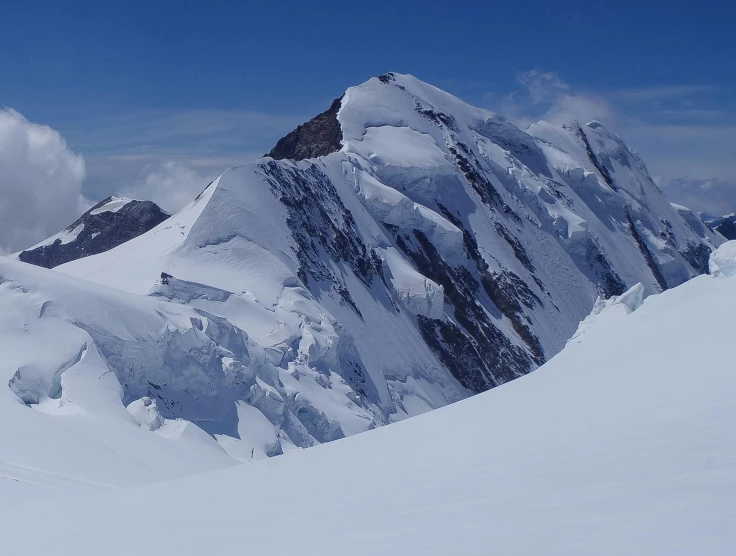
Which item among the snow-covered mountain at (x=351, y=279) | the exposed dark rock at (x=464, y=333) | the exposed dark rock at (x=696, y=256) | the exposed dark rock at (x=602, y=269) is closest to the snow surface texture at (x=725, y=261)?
the snow-covered mountain at (x=351, y=279)

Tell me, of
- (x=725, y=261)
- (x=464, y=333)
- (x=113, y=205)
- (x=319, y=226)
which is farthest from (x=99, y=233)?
(x=725, y=261)

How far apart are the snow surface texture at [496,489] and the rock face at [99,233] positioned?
120018 mm

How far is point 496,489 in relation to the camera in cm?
699

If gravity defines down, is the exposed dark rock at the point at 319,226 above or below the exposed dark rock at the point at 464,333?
above

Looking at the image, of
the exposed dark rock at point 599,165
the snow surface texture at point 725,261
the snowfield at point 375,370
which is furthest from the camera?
the exposed dark rock at point 599,165

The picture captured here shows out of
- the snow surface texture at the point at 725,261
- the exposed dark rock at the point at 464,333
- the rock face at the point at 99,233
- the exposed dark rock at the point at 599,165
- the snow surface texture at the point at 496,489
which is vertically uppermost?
the exposed dark rock at the point at 599,165

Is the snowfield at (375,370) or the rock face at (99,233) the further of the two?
the rock face at (99,233)

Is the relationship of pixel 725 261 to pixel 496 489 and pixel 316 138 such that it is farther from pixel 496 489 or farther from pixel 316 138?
pixel 316 138

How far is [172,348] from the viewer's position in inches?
1076

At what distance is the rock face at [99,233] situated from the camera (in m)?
126

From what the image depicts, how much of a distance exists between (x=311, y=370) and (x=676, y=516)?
100 feet

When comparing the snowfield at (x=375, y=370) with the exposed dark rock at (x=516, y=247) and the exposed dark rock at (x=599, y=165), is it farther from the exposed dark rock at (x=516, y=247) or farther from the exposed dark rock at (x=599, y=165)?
the exposed dark rock at (x=599, y=165)

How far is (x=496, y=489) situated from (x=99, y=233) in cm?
13104

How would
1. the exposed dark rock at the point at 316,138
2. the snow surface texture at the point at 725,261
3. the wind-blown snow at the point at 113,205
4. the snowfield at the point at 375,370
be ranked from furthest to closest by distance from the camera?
the wind-blown snow at the point at 113,205, the exposed dark rock at the point at 316,138, the snow surface texture at the point at 725,261, the snowfield at the point at 375,370
